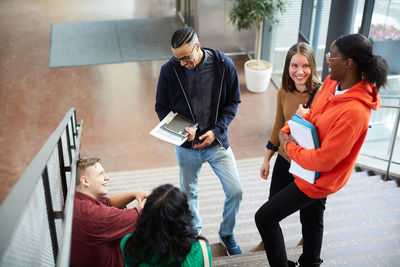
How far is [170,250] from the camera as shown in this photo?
2004 mm

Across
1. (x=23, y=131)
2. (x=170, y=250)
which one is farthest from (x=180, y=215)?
(x=23, y=131)

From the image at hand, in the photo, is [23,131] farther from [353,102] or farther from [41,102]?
[353,102]

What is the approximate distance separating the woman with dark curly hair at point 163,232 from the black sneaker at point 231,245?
55.2 inches

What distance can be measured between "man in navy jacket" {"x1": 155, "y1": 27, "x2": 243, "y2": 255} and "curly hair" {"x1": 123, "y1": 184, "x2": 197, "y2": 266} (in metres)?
1.19

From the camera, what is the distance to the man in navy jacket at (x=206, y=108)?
10.5 feet

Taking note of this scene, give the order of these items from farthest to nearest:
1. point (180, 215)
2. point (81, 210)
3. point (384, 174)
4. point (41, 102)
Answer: point (41, 102) → point (384, 174) → point (81, 210) → point (180, 215)

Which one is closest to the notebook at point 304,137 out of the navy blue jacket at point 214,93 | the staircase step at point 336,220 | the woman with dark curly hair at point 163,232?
the woman with dark curly hair at point 163,232

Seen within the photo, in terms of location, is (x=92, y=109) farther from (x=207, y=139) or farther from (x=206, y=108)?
(x=207, y=139)

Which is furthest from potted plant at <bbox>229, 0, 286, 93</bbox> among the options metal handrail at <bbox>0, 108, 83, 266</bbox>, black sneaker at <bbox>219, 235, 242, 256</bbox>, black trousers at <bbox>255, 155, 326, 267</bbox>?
metal handrail at <bbox>0, 108, 83, 266</bbox>

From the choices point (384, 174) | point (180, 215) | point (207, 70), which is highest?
point (207, 70)

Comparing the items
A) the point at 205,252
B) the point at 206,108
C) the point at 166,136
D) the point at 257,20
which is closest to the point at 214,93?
the point at 206,108

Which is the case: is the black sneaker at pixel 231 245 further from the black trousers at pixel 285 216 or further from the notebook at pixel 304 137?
the notebook at pixel 304 137

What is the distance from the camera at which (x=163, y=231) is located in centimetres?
196

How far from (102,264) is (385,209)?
254 centimetres
